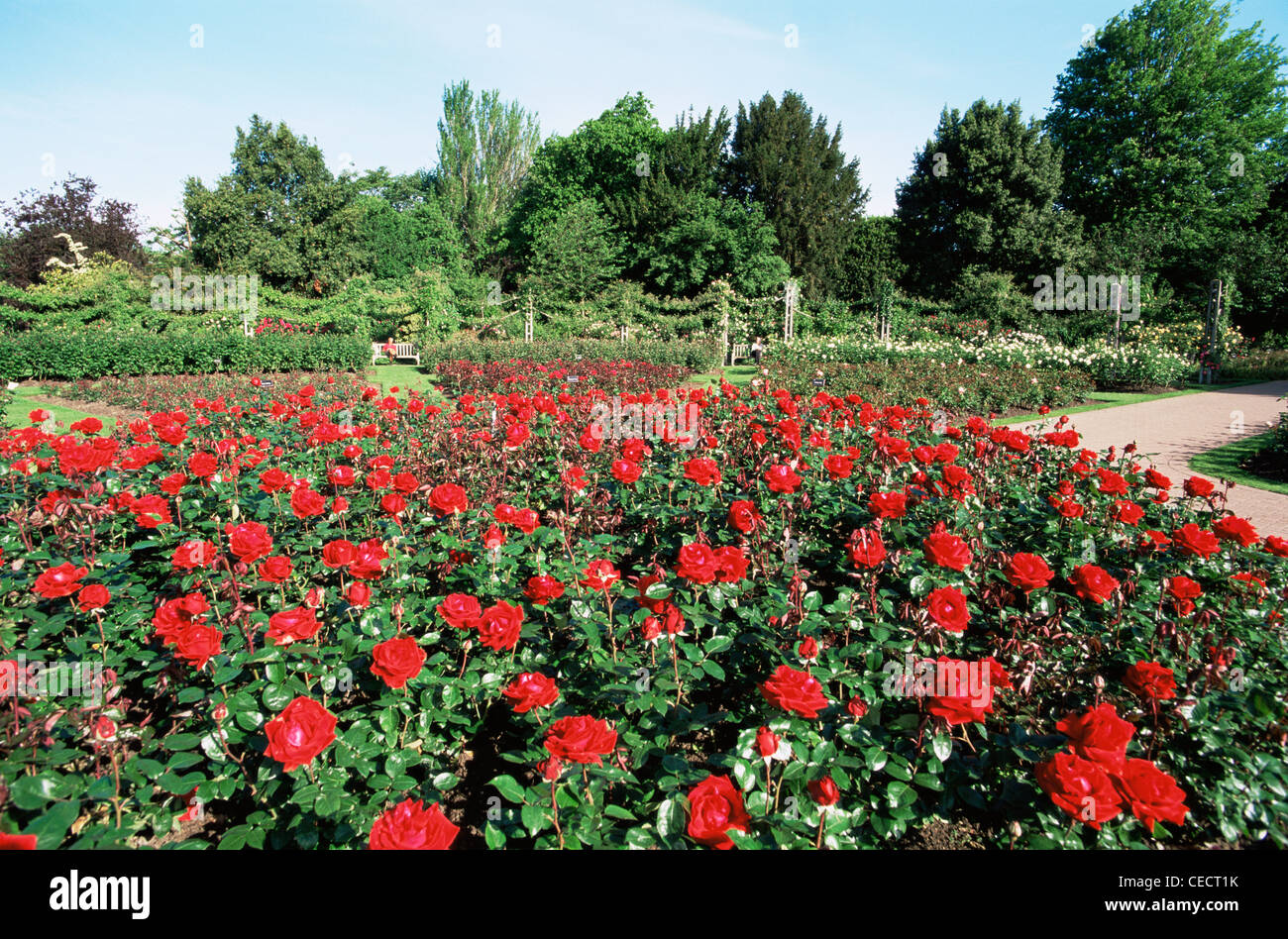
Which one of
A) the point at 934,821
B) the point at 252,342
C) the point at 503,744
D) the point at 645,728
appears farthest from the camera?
the point at 252,342

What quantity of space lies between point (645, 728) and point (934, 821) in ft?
A: 3.09

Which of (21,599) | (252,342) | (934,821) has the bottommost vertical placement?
(934,821)

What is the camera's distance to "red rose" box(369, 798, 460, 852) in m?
1.13

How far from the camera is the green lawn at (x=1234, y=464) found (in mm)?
6410

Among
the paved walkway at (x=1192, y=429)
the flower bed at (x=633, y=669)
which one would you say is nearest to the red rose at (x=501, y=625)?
the flower bed at (x=633, y=669)

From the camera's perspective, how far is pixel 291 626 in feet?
5.30

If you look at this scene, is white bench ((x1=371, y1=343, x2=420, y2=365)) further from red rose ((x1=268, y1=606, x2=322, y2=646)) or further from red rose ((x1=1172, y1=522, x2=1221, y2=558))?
red rose ((x1=1172, y1=522, x2=1221, y2=558))

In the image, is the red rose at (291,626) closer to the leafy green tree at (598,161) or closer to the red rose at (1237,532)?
the red rose at (1237,532)

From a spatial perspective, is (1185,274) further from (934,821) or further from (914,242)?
(934,821)

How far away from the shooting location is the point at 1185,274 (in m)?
24.2

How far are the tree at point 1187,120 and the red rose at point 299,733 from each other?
31.3m

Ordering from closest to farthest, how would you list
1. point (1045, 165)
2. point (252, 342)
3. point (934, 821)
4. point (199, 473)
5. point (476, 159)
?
point (934, 821)
point (199, 473)
point (252, 342)
point (1045, 165)
point (476, 159)
